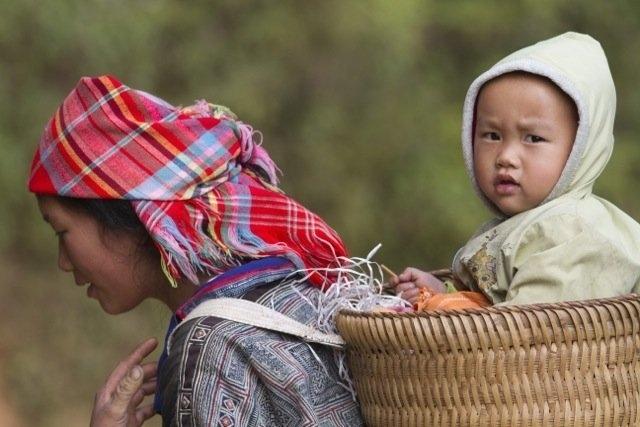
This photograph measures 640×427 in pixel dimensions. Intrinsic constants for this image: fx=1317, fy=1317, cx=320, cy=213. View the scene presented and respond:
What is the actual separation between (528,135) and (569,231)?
281 mm

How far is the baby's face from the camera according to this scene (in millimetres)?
3152

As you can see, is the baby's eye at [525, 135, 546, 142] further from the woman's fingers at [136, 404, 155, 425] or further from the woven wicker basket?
the woman's fingers at [136, 404, 155, 425]

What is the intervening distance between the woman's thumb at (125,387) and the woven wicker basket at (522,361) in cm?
75

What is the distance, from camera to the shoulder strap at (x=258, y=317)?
3.00 metres

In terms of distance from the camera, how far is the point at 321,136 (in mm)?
7008

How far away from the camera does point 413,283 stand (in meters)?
3.39

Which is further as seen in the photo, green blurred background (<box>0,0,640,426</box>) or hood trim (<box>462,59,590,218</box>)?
green blurred background (<box>0,0,640,426</box>)

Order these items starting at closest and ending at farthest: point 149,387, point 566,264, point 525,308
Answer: point 525,308, point 566,264, point 149,387

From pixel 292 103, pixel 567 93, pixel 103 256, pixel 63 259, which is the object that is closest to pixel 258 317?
pixel 103 256

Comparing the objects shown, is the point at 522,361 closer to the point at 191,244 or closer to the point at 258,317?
the point at 258,317

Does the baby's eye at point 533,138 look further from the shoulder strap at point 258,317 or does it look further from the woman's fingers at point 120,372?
the woman's fingers at point 120,372

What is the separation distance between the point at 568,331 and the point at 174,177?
100 cm

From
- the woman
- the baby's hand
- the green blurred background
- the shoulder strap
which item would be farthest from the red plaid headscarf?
the green blurred background

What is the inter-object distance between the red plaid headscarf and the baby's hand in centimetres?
26
